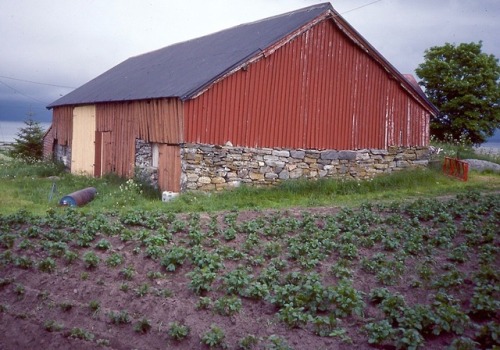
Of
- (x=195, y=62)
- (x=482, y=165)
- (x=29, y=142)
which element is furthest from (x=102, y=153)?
(x=482, y=165)

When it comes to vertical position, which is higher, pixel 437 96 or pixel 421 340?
pixel 437 96

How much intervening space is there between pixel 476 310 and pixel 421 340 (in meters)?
1.21

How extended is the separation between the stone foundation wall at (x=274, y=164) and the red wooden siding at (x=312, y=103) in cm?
28

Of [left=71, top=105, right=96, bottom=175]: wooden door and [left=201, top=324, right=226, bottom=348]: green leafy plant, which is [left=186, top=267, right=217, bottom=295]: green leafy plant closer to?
[left=201, top=324, right=226, bottom=348]: green leafy plant

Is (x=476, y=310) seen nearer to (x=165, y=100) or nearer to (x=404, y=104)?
(x=165, y=100)

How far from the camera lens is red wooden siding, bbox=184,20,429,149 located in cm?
1764

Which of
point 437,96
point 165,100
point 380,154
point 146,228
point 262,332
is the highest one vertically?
point 437,96

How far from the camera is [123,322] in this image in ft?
22.3

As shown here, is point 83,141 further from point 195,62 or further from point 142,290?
point 142,290

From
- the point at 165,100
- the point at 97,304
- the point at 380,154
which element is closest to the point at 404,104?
the point at 380,154

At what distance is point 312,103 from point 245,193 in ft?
14.2

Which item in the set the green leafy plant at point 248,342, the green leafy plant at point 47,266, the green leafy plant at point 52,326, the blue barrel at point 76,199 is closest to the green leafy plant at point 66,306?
the green leafy plant at point 52,326

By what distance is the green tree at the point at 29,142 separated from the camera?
114 ft

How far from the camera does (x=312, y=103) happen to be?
63.5ft
